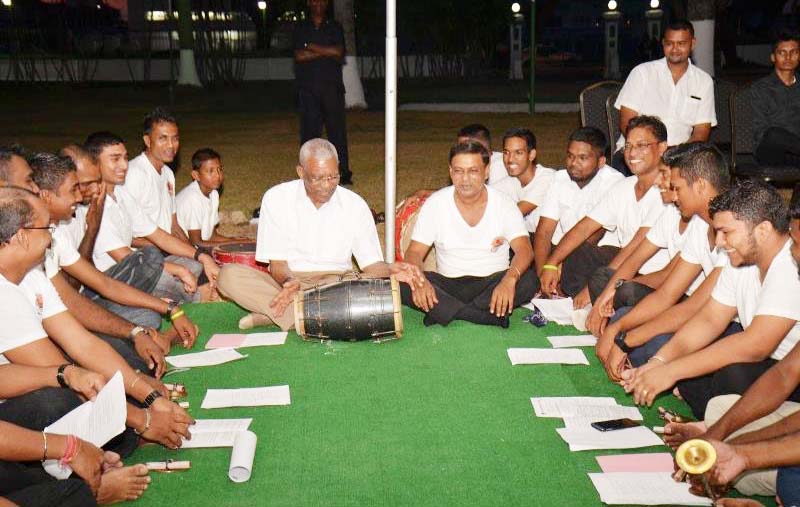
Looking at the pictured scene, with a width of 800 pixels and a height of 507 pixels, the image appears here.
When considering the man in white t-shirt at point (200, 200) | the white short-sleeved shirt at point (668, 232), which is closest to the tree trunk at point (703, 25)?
the white short-sleeved shirt at point (668, 232)

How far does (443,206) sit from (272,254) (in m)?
1.19

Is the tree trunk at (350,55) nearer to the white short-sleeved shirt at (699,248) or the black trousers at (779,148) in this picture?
the black trousers at (779,148)

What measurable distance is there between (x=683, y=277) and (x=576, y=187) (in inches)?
70.8

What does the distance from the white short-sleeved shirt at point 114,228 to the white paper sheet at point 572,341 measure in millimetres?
2884

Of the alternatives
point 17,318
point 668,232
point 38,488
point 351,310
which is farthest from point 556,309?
point 38,488

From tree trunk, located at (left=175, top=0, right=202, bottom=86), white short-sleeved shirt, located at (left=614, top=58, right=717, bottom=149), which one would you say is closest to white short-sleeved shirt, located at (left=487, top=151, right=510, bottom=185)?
white short-sleeved shirt, located at (left=614, top=58, right=717, bottom=149)

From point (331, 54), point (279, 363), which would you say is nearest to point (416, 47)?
point (331, 54)

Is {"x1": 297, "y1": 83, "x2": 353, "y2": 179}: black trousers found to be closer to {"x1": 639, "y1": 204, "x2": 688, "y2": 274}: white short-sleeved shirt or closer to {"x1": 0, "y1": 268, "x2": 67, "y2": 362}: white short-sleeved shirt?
{"x1": 639, "y1": 204, "x2": 688, "y2": 274}: white short-sleeved shirt

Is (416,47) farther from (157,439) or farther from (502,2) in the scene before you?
(157,439)

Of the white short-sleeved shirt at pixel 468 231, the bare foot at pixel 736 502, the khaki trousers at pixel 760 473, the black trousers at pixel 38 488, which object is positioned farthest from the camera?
the white short-sleeved shirt at pixel 468 231

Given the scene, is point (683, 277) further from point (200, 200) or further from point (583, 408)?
point (200, 200)

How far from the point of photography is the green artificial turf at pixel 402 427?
3867 millimetres

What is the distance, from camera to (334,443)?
14.2 feet

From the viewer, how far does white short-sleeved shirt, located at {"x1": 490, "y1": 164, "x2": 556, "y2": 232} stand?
Result: 723cm
